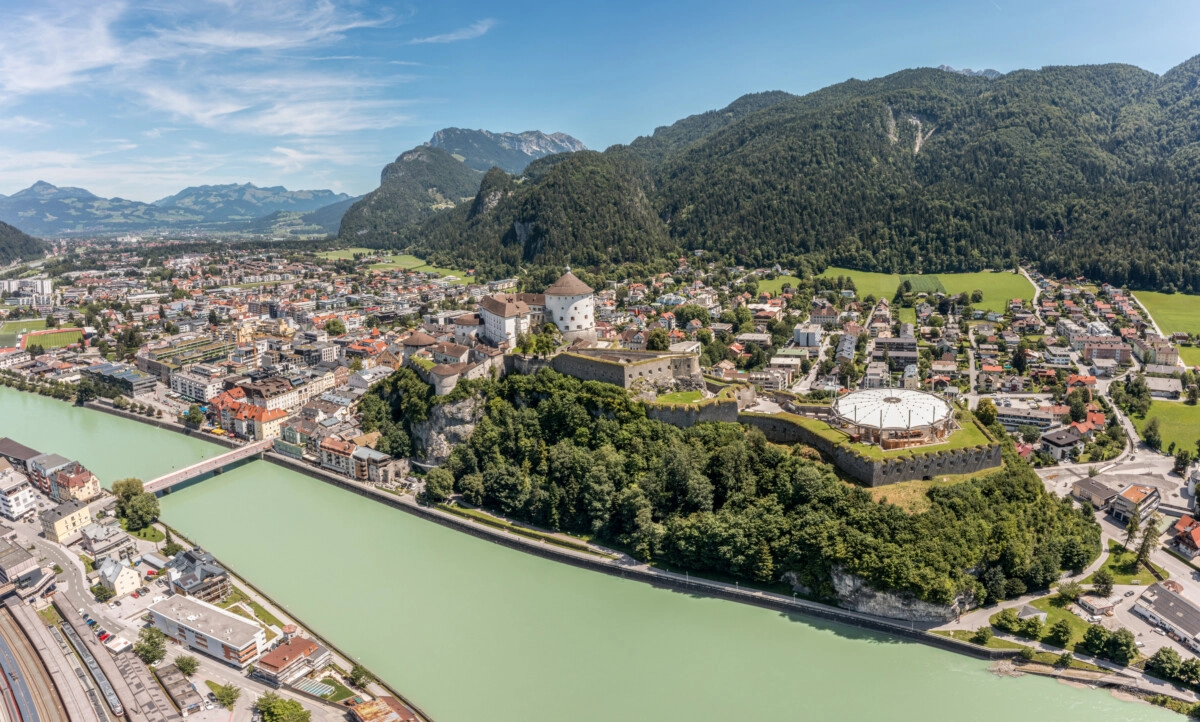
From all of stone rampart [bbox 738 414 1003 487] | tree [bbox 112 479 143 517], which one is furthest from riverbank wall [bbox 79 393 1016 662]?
tree [bbox 112 479 143 517]

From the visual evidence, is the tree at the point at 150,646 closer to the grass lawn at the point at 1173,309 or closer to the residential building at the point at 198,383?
the residential building at the point at 198,383

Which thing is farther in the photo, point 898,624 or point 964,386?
point 964,386

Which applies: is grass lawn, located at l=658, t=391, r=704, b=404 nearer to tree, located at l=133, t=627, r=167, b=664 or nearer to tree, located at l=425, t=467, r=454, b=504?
tree, located at l=425, t=467, r=454, b=504

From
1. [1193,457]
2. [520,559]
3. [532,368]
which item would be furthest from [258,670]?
[1193,457]

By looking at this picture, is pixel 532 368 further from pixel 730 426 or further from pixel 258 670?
pixel 258 670

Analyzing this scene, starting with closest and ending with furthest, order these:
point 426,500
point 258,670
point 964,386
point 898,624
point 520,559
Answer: point 258,670 < point 898,624 < point 520,559 < point 426,500 < point 964,386
